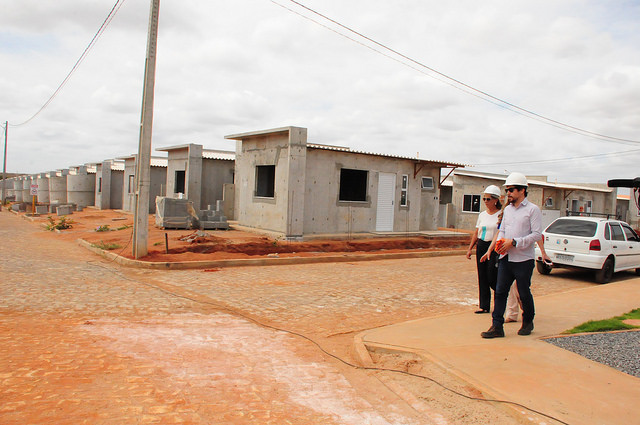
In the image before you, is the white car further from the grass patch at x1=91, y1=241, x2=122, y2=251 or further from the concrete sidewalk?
the grass patch at x1=91, y1=241, x2=122, y2=251

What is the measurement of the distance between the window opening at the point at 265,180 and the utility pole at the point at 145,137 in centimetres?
712

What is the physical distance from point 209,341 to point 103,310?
7.55 ft

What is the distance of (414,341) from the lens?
580 cm

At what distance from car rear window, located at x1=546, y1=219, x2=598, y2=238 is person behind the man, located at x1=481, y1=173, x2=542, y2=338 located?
7460mm

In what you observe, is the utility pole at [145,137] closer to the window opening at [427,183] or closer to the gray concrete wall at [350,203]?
the gray concrete wall at [350,203]

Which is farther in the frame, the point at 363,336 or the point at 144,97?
the point at 144,97

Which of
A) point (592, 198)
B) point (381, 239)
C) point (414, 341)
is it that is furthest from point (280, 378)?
point (592, 198)

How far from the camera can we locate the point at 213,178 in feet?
83.3

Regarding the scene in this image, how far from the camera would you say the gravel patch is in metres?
5.04

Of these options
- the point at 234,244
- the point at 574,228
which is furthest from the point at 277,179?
the point at 574,228

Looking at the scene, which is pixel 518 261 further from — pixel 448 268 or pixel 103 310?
pixel 448 268

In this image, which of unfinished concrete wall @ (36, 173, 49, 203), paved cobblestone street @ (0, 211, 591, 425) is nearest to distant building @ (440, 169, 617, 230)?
paved cobblestone street @ (0, 211, 591, 425)

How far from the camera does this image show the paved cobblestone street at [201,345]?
12.8ft

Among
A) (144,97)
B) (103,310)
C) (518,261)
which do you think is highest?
(144,97)
